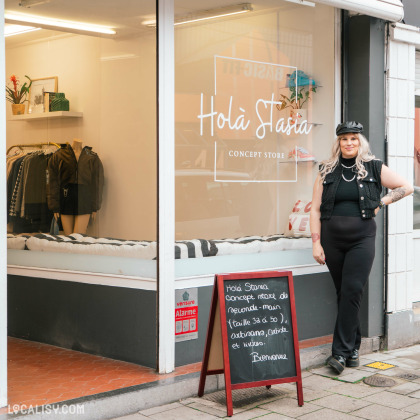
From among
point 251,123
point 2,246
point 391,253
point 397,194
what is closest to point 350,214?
point 397,194

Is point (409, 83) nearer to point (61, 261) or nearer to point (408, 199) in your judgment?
point (408, 199)

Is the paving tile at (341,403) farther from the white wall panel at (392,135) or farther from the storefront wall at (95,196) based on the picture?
the white wall panel at (392,135)

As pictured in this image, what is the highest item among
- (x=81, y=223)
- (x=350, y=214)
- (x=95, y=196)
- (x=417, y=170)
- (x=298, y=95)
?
(x=298, y=95)

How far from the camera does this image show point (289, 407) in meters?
4.55

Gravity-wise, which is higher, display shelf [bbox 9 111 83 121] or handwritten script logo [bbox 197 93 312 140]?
display shelf [bbox 9 111 83 121]

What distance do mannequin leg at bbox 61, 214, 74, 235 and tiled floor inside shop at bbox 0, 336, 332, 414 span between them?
3.52 ft

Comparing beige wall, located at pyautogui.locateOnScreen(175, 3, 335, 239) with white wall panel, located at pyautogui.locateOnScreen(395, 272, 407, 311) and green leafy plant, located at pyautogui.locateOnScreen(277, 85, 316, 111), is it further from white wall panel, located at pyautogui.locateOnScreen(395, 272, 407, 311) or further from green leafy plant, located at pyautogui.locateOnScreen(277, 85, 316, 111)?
white wall panel, located at pyautogui.locateOnScreen(395, 272, 407, 311)

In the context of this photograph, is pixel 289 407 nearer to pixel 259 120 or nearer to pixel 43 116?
pixel 259 120

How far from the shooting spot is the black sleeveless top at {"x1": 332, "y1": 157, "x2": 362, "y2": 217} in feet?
17.1

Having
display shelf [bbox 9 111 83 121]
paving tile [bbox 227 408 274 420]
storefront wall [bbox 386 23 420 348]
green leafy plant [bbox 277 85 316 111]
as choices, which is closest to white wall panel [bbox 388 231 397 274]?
storefront wall [bbox 386 23 420 348]

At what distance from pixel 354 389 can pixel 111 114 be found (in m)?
3.22

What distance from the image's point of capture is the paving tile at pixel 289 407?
4445 mm

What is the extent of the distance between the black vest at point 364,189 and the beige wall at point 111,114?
1.33m

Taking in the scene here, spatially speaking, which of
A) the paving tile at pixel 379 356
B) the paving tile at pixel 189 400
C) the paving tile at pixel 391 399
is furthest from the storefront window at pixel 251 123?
the paving tile at pixel 391 399
